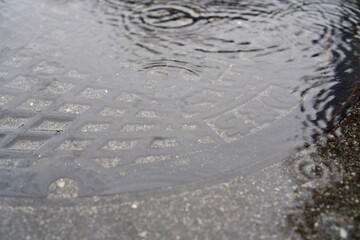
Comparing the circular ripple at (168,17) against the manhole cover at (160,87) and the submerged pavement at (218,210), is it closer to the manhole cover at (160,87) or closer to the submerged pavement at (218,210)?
the manhole cover at (160,87)

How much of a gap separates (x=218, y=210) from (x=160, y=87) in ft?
5.41

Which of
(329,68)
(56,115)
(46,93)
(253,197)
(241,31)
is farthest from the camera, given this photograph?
(241,31)

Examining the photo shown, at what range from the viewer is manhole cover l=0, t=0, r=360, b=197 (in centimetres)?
327

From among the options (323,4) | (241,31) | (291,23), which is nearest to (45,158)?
(241,31)

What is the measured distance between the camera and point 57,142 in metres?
3.48

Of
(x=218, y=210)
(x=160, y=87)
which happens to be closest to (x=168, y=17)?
(x=160, y=87)

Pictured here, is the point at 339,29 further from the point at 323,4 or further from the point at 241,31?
the point at 241,31

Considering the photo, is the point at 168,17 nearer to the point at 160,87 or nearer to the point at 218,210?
the point at 160,87

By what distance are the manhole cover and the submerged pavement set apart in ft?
0.39

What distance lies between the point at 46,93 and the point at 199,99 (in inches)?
58.6

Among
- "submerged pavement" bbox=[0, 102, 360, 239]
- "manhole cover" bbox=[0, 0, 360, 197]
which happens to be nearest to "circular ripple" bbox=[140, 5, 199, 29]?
"manhole cover" bbox=[0, 0, 360, 197]

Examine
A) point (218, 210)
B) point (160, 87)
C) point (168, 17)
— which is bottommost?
point (218, 210)

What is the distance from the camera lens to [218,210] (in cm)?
287

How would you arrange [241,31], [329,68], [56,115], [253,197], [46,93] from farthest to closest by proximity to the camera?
[241,31], [329,68], [46,93], [56,115], [253,197]
